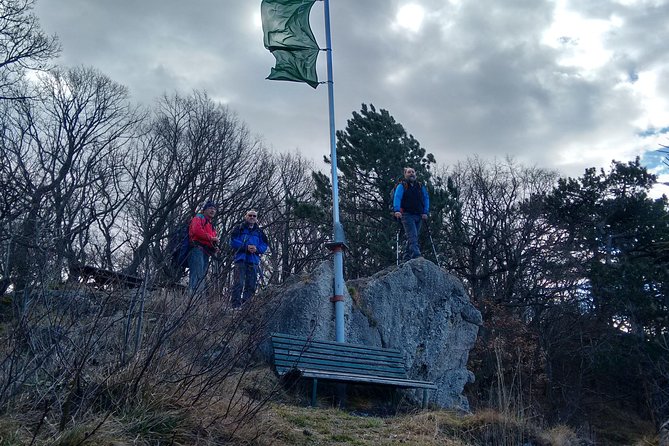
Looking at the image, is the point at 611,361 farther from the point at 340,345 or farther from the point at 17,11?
the point at 17,11

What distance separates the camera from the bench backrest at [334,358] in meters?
7.68

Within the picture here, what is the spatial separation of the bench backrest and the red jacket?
219 cm

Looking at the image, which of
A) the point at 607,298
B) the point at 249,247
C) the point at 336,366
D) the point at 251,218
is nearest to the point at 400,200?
the point at 251,218

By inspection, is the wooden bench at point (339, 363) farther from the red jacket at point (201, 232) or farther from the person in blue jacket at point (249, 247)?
the red jacket at point (201, 232)

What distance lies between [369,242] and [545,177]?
1270 centimetres

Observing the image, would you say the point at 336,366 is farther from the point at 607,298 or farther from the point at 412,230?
the point at 607,298

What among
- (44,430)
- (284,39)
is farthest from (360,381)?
(284,39)

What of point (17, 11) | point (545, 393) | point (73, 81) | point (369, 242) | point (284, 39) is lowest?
point (545, 393)

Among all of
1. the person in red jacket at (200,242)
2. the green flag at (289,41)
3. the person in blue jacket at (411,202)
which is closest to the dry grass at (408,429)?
the person in red jacket at (200,242)

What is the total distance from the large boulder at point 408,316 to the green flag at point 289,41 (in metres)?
3.10

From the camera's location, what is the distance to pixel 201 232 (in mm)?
9555

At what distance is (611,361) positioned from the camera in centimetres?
2436

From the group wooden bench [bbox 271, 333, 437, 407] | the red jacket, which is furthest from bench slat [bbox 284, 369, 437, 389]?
the red jacket

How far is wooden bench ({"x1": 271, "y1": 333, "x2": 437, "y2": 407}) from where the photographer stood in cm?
744
